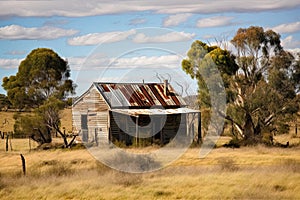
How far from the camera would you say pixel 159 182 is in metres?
17.2

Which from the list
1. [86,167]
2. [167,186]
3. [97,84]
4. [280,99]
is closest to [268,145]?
[280,99]

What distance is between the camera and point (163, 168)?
2066 cm

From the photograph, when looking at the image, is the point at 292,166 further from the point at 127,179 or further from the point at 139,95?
the point at 139,95

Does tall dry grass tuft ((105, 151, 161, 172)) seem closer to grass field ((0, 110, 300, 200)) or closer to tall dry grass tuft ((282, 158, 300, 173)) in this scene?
grass field ((0, 110, 300, 200))

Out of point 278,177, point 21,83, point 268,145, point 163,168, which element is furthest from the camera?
point 21,83

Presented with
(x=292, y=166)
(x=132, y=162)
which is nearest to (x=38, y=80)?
(x=132, y=162)

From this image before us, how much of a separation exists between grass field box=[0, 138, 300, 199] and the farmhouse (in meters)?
8.84

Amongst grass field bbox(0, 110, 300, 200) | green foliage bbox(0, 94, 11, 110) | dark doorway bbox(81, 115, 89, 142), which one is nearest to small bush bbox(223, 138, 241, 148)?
grass field bbox(0, 110, 300, 200)

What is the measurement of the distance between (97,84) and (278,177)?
1787 cm

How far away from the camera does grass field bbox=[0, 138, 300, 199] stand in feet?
49.7

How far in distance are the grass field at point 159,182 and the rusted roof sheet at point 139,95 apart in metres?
9.78

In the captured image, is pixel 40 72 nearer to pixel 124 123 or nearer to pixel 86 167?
pixel 124 123

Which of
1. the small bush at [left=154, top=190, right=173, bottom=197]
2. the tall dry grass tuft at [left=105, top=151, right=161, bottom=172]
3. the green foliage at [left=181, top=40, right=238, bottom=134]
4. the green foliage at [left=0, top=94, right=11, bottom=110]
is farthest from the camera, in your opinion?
the green foliage at [left=0, top=94, right=11, bottom=110]

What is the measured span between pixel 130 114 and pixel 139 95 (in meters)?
4.32
